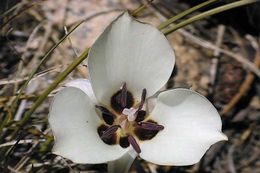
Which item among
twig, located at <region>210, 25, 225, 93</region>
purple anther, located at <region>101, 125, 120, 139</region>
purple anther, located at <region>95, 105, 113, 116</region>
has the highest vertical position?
purple anther, located at <region>95, 105, 113, 116</region>

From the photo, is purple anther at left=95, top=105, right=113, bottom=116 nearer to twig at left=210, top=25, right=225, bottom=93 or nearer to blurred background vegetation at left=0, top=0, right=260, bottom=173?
blurred background vegetation at left=0, top=0, right=260, bottom=173

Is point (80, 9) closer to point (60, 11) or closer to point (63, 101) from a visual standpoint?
point (60, 11)

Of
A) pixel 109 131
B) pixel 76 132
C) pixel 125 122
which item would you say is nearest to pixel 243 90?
pixel 125 122

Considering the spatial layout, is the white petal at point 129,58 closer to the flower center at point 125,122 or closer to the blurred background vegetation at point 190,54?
the flower center at point 125,122

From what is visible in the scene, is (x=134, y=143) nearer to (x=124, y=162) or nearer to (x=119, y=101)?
(x=124, y=162)

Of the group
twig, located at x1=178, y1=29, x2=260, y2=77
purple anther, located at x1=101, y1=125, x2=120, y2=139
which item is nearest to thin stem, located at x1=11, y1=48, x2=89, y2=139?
purple anther, located at x1=101, y1=125, x2=120, y2=139

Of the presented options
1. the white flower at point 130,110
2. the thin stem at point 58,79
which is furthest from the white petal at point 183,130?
the thin stem at point 58,79

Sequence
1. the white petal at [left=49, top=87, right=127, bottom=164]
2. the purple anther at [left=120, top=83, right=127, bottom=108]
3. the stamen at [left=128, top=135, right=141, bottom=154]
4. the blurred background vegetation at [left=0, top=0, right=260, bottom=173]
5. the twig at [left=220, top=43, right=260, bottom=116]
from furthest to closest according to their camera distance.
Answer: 1. the twig at [left=220, top=43, right=260, bottom=116]
2. the blurred background vegetation at [left=0, top=0, right=260, bottom=173]
3. the purple anther at [left=120, top=83, right=127, bottom=108]
4. the stamen at [left=128, top=135, right=141, bottom=154]
5. the white petal at [left=49, top=87, right=127, bottom=164]
